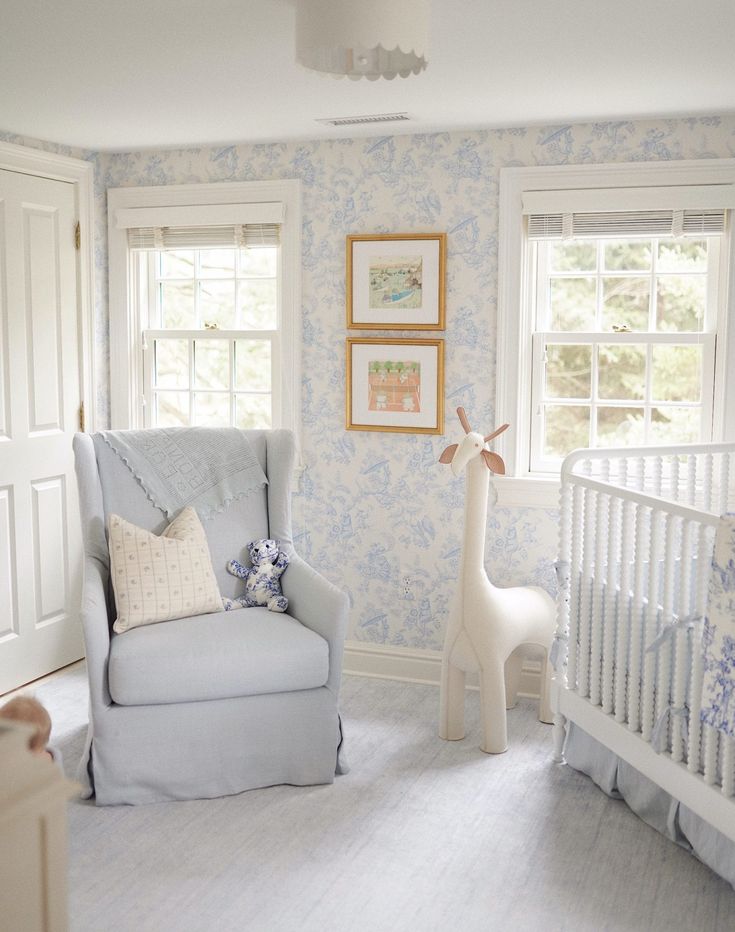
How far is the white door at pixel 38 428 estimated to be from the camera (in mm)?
3725

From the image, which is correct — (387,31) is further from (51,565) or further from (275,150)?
(51,565)

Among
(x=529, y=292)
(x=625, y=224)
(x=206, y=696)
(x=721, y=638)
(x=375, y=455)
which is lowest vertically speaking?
(x=206, y=696)

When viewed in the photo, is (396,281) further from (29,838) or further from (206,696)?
(29,838)

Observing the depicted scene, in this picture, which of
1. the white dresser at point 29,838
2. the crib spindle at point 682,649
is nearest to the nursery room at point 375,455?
the crib spindle at point 682,649

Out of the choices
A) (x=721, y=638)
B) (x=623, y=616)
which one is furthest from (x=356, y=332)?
(x=721, y=638)

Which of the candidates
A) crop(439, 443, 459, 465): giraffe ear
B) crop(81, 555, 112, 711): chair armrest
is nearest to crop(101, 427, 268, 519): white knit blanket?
crop(81, 555, 112, 711): chair armrest

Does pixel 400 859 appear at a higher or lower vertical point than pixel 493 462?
lower

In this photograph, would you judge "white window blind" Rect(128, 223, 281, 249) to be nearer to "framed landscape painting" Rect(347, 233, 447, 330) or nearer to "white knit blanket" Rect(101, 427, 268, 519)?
"framed landscape painting" Rect(347, 233, 447, 330)

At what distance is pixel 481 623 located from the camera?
3.20m

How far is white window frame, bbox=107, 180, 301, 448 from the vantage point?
3.95m

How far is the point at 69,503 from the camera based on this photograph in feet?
13.3

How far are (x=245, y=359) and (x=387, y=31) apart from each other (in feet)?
7.19

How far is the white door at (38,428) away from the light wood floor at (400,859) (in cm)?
84

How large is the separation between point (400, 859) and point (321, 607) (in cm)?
78
